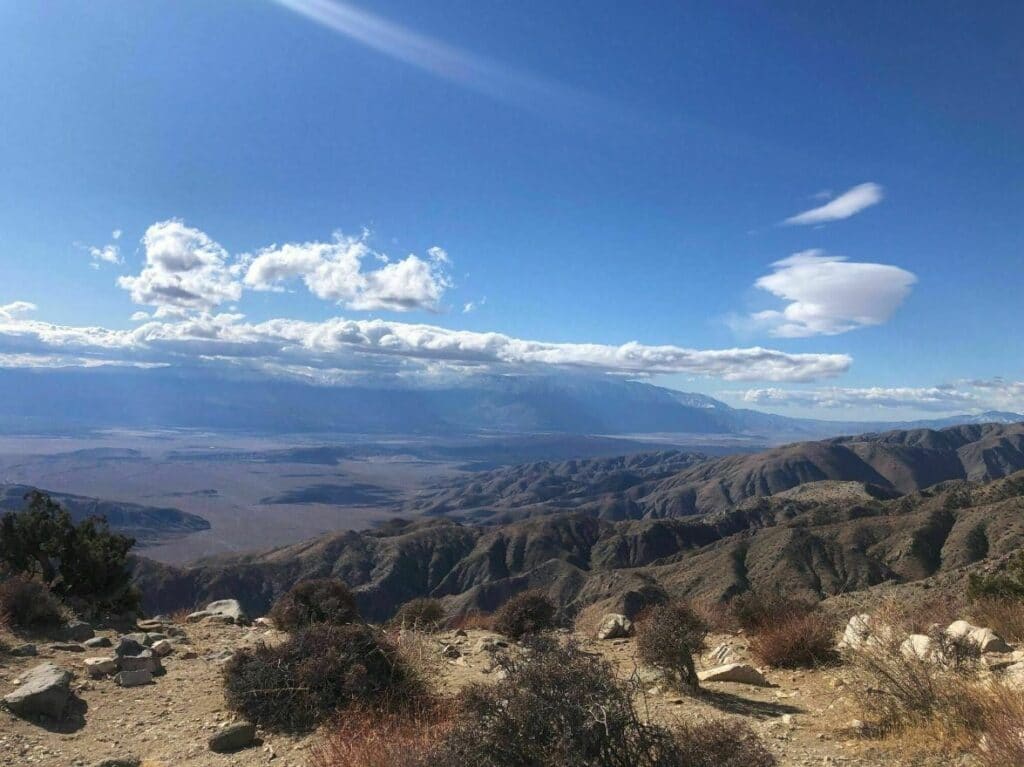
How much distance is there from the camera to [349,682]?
8.56m

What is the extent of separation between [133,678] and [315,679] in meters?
3.66

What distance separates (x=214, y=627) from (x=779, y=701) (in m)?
13.2

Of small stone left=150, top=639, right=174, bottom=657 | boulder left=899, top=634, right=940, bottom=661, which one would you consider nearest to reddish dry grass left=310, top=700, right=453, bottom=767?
small stone left=150, top=639, right=174, bottom=657

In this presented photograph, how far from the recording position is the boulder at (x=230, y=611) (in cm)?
1700

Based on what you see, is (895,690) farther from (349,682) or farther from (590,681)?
(349,682)

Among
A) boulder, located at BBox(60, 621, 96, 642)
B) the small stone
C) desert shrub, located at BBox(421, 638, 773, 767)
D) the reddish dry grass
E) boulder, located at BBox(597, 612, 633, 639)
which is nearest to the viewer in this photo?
desert shrub, located at BBox(421, 638, 773, 767)

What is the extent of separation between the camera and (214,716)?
344 inches

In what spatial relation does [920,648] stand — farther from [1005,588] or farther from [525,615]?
[525,615]

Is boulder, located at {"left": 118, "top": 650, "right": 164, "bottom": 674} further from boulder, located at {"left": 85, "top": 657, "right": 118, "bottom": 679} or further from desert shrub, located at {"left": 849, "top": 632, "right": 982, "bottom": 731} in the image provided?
desert shrub, located at {"left": 849, "top": 632, "right": 982, "bottom": 731}

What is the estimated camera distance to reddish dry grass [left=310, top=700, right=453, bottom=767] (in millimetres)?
5927

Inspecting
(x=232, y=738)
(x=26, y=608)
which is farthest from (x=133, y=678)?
(x=26, y=608)

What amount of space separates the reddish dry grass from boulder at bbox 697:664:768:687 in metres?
4.50

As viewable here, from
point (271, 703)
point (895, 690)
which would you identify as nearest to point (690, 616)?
point (895, 690)

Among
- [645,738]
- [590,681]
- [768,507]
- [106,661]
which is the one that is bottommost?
[768,507]
